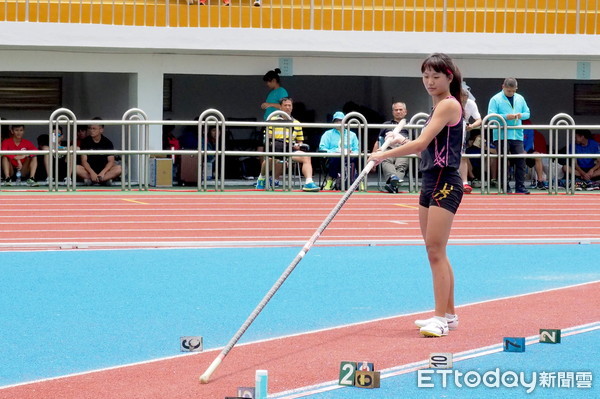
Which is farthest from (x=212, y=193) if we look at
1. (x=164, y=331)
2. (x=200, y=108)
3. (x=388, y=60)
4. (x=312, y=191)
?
(x=164, y=331)

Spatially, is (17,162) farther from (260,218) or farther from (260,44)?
Result: (260,218)

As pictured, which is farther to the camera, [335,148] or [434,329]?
[335,148]

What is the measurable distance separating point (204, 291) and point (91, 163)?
11031 mm

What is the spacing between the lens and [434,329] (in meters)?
7.22

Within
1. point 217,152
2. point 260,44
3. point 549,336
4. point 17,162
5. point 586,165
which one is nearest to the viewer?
point 549,336

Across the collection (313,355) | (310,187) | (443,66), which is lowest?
(313,355)

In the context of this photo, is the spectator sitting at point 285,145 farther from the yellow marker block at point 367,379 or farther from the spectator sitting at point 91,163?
the yellow marker block at point 367,379

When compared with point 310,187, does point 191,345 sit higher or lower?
lower

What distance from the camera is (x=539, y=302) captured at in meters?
8.71

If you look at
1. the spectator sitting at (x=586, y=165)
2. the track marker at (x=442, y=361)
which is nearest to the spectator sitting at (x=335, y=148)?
the spectator sitting at (x=586, y=165)

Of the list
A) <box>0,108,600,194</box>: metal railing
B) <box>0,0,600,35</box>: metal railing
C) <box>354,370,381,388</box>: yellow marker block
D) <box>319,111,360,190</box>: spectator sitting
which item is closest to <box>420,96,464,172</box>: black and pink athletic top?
<box>354,370,381,388</box>: yellow marker block

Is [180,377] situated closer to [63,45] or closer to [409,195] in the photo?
[409,195]

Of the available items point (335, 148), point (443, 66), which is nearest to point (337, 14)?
point (335, 148)

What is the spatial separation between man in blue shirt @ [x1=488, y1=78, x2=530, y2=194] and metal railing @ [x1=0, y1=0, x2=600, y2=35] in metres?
4.74
